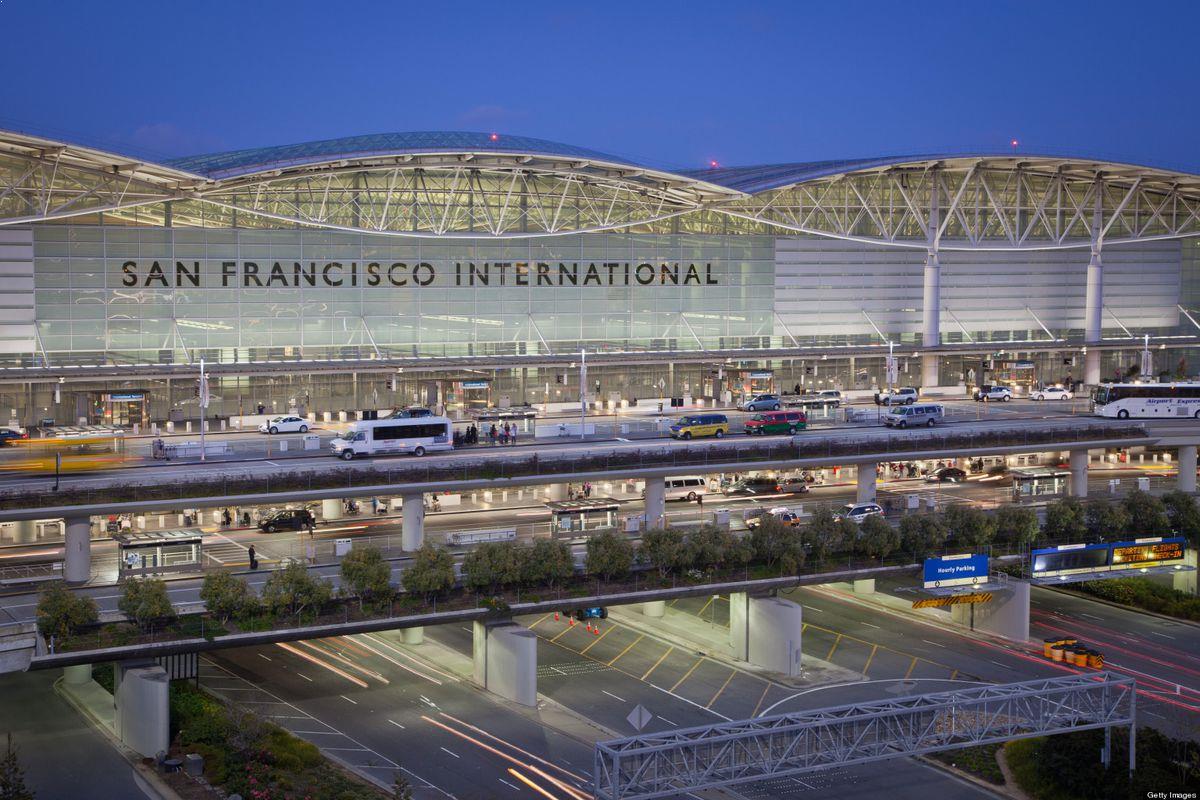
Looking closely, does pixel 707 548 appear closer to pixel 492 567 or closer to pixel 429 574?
pixel 492 567

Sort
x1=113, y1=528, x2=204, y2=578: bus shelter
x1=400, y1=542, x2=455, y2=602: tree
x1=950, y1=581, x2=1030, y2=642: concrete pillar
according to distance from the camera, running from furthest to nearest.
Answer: x1=950, y1=581, x2=1030, y2=642: concrete pillar
x1=113, y1=528, x2=204, y2=578: bus shelter
x1=400, y1=542, x2=455, y2=602: tree

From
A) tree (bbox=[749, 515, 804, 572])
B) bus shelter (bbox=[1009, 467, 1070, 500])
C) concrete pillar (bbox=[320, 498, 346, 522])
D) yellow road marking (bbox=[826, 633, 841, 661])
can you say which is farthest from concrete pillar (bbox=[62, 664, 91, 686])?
bus shelter (bbox=[1009, 467, 1070, 500])

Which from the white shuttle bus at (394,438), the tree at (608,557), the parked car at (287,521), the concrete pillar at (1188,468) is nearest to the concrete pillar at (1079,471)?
the concrete pillar at (1188,468)

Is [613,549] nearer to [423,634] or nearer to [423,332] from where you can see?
[423,634]

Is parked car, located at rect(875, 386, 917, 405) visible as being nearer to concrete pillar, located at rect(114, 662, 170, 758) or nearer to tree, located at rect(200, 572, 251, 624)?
tree, located at rect(200, 572, 251, 624)

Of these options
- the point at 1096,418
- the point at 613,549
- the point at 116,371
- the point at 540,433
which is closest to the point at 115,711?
the point at 613,549

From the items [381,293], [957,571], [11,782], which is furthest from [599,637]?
[381,293]
